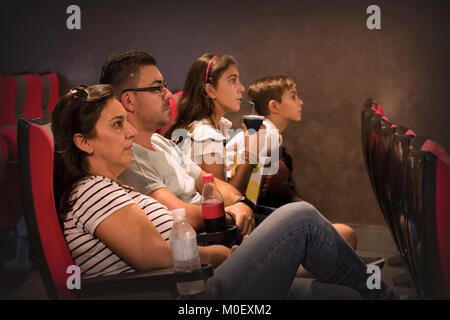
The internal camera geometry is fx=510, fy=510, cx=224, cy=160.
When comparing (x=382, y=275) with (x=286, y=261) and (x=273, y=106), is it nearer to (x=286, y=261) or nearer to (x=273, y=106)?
(x=273, y=106)

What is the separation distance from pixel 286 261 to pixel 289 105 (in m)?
1.61

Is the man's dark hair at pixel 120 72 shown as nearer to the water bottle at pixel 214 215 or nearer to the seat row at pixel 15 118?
the water bottle at pixel 214 215

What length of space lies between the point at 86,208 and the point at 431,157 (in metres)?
0.97

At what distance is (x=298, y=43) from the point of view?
3.00 meters

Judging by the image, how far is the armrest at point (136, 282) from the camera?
1.28 m

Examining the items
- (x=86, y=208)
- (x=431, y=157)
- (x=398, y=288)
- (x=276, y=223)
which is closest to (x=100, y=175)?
(x=86, y=208)

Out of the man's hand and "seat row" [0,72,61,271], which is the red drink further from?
"seat row" [0,72,61,271]

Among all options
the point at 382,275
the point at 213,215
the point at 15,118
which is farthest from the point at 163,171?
the point at 382,275

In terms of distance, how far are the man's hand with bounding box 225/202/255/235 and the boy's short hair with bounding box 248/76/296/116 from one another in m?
0.93

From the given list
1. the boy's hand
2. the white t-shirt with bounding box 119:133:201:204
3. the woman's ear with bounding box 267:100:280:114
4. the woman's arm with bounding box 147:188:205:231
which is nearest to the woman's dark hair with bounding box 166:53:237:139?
the boy's hand

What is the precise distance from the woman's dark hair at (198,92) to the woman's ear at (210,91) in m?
0.01

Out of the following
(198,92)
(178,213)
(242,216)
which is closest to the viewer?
(178,213)

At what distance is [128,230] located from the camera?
1.36m
